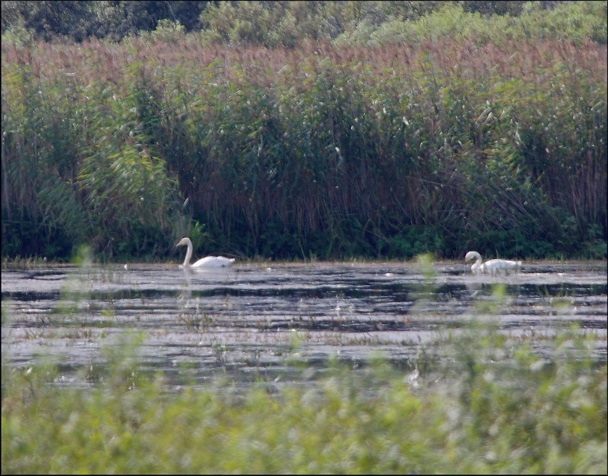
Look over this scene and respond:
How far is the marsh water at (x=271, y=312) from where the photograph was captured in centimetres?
959

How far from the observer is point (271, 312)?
12.7 meters

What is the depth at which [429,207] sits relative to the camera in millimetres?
17562

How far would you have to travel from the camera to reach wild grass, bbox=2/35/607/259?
17250mm

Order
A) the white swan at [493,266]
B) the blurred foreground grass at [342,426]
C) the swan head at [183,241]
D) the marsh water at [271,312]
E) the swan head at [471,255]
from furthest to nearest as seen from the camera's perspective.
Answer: the swan head at [183,241], the swan head at [471,255], the white swan at [493,266], the marsh water at [271,312], the blurred foreground grass at [342,426]

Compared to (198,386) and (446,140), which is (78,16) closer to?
(446,140)

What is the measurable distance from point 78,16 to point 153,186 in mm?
17978

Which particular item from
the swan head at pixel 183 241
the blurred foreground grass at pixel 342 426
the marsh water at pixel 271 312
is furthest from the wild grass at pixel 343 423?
the swan head at pixel 183 241

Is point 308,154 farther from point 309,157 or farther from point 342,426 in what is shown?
point 342,426

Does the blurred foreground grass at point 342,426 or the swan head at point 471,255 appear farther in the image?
the swan head at point 471,255

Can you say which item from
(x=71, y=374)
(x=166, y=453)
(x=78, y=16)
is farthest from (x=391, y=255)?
(x=78, y=16)

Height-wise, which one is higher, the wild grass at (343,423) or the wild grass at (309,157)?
the wild grass at (343,423)

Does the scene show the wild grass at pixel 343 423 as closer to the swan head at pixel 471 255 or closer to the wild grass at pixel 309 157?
the swan head at pixel 471 255

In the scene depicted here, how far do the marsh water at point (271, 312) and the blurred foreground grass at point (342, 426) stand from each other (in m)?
0.38

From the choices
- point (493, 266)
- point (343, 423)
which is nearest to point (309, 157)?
point (493, 266)
